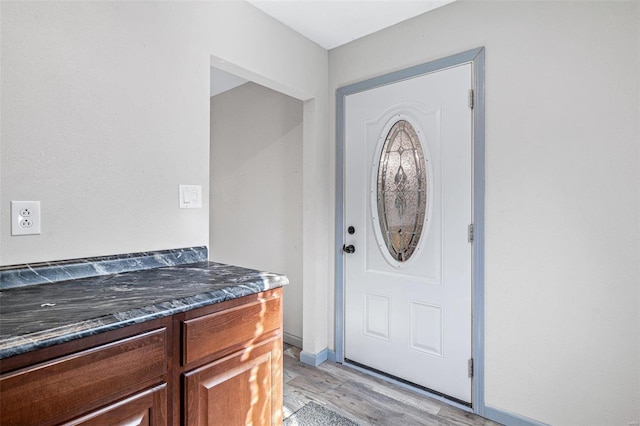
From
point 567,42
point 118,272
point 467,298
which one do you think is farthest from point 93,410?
point 567,42

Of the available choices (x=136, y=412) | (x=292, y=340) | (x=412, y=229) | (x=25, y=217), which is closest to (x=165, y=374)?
(x=136, y=412)

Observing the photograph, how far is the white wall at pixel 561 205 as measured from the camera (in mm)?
1478

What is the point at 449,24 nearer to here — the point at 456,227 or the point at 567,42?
the point at 567,42

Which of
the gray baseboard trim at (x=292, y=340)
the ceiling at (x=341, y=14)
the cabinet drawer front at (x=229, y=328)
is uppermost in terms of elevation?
the ceiling at (x=341, y=14)

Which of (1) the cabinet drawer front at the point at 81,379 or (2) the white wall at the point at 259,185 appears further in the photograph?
(2) the white wall at the point at 259,185

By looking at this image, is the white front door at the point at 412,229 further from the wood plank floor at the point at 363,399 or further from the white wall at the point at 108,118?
the white wall at the point at 108,118

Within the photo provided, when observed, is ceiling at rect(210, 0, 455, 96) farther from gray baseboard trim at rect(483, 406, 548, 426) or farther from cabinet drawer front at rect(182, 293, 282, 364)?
gray baseboard trim at rect(483, 406, 548, 426)

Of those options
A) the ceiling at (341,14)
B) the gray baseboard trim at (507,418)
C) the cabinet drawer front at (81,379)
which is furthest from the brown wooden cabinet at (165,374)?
the ceiling at (341,14)

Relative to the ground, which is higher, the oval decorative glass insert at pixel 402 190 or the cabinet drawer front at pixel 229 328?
the oval decorative glass insert at pixel 402 190

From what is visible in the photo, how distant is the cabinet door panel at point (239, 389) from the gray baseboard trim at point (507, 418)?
1.26 meters

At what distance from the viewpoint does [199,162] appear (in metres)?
1.70

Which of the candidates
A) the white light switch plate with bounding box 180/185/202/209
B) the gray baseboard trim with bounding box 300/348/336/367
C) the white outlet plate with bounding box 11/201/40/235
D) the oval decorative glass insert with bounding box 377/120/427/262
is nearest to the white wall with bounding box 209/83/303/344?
the gray baseboard trim with bounding box 300/348/336/367

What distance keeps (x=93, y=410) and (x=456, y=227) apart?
1.85 meters

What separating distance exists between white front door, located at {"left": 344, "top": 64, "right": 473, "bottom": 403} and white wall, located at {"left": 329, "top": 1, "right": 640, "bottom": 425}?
17cm
